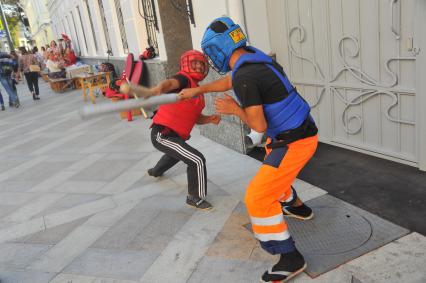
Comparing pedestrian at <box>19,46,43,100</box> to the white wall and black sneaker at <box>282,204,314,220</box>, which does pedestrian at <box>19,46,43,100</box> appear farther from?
black sneaker at <box>282,204,314,220</box>

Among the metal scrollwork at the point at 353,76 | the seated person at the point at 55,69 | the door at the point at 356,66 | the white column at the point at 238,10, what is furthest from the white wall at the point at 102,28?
the metal scrollwork at the point at 353,76

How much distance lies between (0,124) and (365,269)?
10.3 m

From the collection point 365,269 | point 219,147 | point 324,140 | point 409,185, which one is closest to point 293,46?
point 324,140

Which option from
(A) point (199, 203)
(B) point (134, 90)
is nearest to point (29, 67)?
(A) point (199, 203)

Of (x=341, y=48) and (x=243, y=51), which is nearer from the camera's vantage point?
(x=243, y=51)

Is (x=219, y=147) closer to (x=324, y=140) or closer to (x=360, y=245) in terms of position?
(x=324, y=140)

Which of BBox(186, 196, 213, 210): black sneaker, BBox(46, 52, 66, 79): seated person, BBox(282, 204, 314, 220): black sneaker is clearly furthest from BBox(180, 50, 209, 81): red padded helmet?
BBox(46, 52, 66, 79): seated person

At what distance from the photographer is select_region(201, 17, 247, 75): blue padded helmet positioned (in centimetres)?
259

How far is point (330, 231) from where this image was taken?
3.21 metres

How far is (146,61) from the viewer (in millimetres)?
8797

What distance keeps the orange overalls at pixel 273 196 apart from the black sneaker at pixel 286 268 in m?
0.08

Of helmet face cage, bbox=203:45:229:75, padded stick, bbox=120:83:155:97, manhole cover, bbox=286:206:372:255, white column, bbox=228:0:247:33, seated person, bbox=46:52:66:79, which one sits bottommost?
manhole cover, bbox=286:206:372:255

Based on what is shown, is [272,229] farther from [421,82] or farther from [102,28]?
[102,28]

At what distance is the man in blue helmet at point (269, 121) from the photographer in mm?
2502
